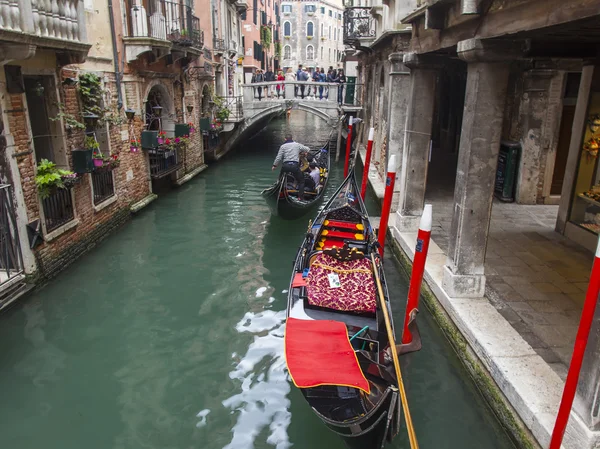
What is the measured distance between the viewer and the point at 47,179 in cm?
498

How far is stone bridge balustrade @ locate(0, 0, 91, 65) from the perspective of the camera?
4.03m

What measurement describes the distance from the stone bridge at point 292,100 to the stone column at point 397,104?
6.75 meters

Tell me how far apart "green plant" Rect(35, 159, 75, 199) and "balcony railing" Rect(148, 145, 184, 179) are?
3188mm

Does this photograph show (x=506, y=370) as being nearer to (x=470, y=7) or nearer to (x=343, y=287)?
(x=343, y=287)

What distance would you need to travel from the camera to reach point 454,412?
333 cm

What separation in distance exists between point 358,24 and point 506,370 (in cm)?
899

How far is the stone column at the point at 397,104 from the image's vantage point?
6.66m

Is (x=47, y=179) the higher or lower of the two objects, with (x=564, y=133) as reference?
lower

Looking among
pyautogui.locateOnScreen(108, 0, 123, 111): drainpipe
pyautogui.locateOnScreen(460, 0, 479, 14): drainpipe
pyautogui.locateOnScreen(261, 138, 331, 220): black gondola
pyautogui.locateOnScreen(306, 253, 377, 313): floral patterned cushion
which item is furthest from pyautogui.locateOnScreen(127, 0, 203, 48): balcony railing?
pyautogui.locateOnScreen(460, 0, 479, 14): drainpipe

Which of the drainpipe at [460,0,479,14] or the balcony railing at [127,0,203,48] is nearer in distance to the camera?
the drainpipe at [460,0,479,14]

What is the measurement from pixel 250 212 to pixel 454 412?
5.51m

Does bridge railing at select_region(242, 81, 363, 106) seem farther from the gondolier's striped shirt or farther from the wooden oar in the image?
the wooden oar

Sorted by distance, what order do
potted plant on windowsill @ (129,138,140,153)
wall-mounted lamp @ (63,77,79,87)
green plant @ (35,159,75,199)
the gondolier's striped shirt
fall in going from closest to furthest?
1. green plant @ (35,159,75,199)
2. wall-mounted lamp @ (63,77,79,87)
3. potted plant on windowsill @ (129,138,140,153)
4. the gondolier's striped shirt

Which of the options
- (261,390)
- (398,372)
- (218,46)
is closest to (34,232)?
(261,390)
